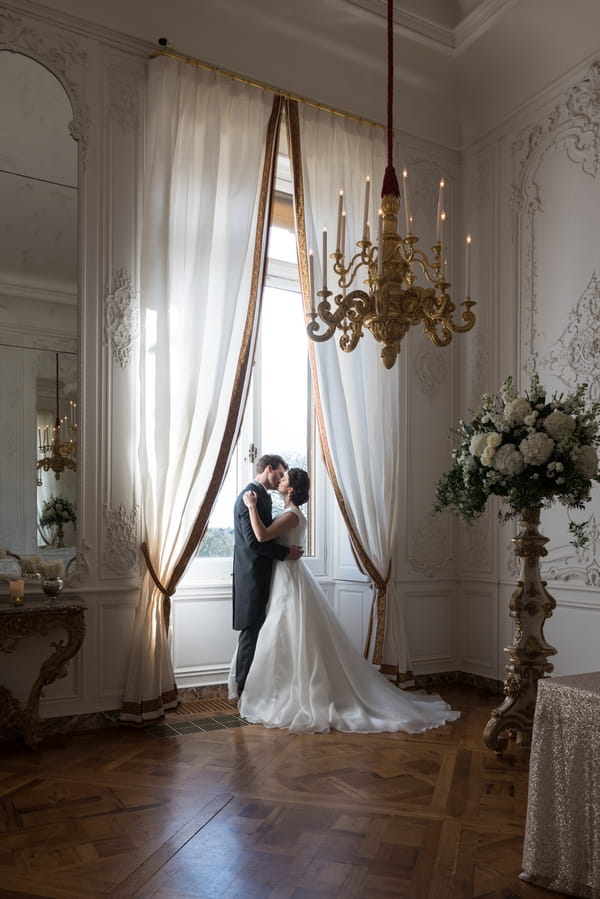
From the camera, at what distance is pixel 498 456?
4.30 metres

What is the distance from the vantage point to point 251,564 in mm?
5547

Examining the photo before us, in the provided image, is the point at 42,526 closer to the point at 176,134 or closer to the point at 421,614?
the point at 176,134

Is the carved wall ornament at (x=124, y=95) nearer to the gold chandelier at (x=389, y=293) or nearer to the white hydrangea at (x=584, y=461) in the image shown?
the gold chandelier at (x=389, y=293)

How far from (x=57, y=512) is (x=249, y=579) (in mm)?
1382

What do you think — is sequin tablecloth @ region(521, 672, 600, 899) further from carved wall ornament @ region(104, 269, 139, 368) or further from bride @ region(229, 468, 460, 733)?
carved wall ornament @ region(104, 269, 139, 368)

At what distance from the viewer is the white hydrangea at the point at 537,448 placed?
418 cm

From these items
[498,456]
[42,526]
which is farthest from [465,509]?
[42,526]

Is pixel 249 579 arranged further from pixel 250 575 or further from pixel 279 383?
pixel 279 383

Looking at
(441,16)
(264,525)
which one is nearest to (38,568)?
(264,525)

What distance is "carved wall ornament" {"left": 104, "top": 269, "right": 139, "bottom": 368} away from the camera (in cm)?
523

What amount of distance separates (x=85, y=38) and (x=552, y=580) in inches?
190

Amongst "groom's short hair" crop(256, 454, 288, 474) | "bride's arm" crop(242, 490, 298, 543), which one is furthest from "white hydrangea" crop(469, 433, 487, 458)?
"groom's short hair" crop(256, 454, 288, 474)

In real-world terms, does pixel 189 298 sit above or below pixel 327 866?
above

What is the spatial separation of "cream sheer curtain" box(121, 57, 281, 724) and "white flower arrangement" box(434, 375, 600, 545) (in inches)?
70.9
